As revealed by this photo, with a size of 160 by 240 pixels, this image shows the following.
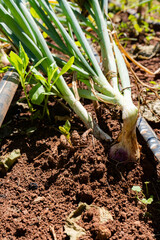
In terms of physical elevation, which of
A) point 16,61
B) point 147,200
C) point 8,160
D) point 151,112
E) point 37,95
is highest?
point 16,61

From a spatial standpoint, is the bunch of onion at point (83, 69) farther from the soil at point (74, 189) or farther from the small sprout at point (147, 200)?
the small sprout at point (147, 200)

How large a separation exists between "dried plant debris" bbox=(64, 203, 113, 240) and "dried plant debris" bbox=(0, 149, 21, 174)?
41 centimetres

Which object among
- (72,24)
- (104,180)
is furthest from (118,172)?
(72,24)

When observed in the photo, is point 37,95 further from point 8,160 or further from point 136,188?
point 136,188

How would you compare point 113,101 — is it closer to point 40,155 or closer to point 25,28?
point 40,155

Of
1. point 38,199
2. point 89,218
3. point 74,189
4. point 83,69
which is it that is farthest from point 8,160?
point 83,69

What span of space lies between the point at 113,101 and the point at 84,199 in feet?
1.60

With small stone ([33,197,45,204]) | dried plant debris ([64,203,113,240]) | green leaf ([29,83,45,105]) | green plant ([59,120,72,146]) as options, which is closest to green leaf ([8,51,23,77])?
green leaf ([29,83,45,105])

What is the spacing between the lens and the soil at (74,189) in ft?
3.19

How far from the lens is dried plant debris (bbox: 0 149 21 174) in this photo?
1185 millimetres

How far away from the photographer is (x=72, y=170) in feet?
3.71

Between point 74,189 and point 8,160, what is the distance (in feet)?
1.21

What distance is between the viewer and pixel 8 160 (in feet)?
3.93

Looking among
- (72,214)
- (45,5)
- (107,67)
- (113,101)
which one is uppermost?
(45,5)
